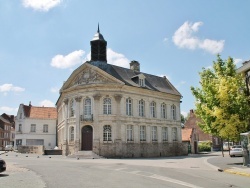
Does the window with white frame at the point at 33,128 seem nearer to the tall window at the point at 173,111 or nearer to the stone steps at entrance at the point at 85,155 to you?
the stone steps at entrance at the point at 85,155

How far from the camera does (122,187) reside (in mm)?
10914

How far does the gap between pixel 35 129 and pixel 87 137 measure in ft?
72.2

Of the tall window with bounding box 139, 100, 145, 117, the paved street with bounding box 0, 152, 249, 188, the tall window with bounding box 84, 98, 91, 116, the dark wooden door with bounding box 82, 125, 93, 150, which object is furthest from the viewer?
the tall window with bounding box 139, 100, 145, 117

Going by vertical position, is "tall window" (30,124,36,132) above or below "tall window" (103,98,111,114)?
below

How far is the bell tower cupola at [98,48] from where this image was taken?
39.6 m

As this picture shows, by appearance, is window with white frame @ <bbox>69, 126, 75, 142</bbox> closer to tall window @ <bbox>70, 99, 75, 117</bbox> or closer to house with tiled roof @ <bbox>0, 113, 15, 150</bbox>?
tall window @ <bbox>70, 99, 75, 117</bbox>

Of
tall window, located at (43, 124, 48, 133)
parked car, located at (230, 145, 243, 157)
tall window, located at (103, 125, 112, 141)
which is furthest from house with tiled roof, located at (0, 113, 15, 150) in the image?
parked car, located at (230, 145, 243, 157)

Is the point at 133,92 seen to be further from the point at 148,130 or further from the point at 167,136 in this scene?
the point at 167,136

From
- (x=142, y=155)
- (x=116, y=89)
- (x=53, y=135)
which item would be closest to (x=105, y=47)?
(x=116, y=89)

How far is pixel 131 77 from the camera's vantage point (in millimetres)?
40656

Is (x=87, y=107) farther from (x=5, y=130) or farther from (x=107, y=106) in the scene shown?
(x=5, y=130)

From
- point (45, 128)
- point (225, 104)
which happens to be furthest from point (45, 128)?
point (225, 104)

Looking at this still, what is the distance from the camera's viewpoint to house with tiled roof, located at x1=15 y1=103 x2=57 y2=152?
54156 millimetres

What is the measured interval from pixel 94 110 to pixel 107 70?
5.82 m
